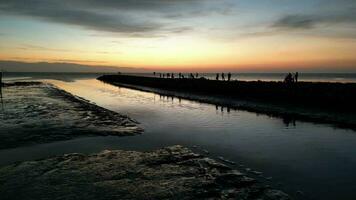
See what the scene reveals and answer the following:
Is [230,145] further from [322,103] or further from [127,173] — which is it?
[322,103]

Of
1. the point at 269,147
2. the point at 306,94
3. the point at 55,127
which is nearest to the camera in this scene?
the point at 269,147

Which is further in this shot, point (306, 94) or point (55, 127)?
point (306, 94)

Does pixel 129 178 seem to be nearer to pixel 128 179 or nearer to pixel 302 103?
pixel 128 179

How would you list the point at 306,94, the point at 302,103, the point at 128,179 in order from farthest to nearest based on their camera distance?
the point at 306,94 → the point at 302,103 → the point at 128,179

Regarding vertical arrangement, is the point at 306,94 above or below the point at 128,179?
above

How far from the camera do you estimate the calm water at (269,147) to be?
332 inches

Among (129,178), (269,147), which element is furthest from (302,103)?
(129,178)

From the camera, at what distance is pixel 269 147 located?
12234 millimetres

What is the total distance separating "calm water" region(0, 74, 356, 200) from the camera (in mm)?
8422

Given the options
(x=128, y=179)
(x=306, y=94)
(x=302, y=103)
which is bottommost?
(x=128, y=179)

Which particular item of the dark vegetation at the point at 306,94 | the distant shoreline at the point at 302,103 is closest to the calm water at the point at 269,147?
the distant shoreline at the point at 302,103

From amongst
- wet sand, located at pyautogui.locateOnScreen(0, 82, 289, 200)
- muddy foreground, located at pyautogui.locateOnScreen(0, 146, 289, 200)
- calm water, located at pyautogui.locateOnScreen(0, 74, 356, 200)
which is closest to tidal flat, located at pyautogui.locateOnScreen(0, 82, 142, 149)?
calm water, located at pyautogui.locateOnScreen(0, 74, 356, 200)

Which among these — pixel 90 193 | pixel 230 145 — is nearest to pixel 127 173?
pixel 90 193

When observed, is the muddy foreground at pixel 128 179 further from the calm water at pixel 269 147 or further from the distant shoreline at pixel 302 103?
the distant shoreline at pixel 302 103
